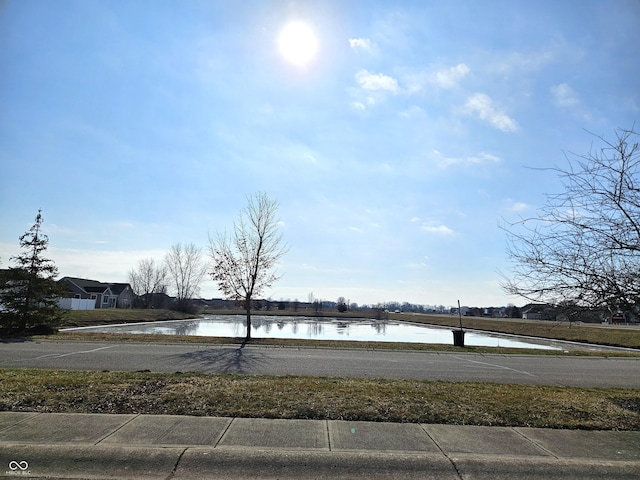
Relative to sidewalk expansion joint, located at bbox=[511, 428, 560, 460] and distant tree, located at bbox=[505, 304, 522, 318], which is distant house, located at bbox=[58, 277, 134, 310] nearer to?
sidewalk expansion joint, located at bbox=[511, 428, 560, 460]

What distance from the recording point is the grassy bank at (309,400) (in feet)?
19.5

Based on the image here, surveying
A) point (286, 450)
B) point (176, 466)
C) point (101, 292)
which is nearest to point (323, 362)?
point (286, 450)

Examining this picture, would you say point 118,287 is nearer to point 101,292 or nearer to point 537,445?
point 101,292

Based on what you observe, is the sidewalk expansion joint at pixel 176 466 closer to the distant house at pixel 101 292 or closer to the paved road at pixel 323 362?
the paved road at pixel 323 362

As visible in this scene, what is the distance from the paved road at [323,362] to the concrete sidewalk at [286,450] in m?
4.97

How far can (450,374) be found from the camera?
1133 centimetres

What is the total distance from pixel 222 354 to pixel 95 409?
327 inches

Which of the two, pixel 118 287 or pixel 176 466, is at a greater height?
pixel 118 287

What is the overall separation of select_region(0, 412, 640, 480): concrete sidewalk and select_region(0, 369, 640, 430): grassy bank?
36 centimetres

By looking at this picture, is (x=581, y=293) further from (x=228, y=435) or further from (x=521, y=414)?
(x=228, y=435)

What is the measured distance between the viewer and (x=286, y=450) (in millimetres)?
4551

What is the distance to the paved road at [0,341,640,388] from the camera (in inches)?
425

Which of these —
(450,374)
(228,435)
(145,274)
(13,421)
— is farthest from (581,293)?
(145,274)

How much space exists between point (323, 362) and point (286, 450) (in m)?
8.18
